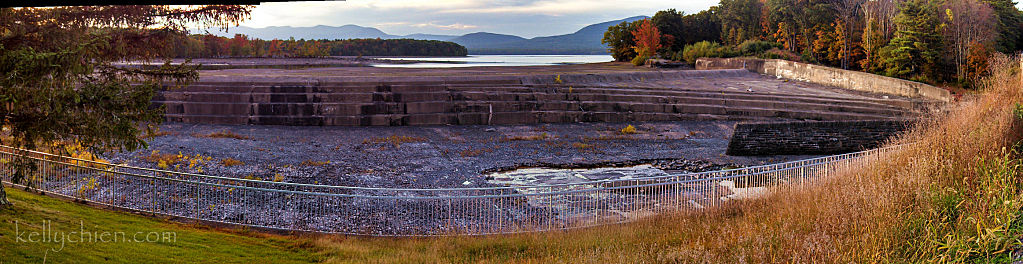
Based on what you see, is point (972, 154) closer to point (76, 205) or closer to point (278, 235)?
point (278, 235)

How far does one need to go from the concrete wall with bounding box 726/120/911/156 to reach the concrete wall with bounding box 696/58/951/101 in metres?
9.95

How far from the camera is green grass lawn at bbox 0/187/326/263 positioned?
341 inches

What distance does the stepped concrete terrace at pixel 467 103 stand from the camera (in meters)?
25.9

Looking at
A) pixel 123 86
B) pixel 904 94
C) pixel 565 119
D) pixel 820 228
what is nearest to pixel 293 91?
pixel 565 119

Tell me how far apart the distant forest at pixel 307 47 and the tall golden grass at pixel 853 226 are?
33090 mm

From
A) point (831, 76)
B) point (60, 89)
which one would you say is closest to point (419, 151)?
point (60, 89)

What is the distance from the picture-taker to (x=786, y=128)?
1941cm

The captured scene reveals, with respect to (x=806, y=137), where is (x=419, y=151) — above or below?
below

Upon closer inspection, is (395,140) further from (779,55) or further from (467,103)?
(779,55)

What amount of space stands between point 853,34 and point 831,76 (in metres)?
10.1

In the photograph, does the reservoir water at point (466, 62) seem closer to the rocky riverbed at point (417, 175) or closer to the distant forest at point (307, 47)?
the distant forest at point (307, 47)

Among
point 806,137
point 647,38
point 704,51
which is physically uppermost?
point 647,38

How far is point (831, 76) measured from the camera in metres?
35.1

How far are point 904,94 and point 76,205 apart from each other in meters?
30.5
